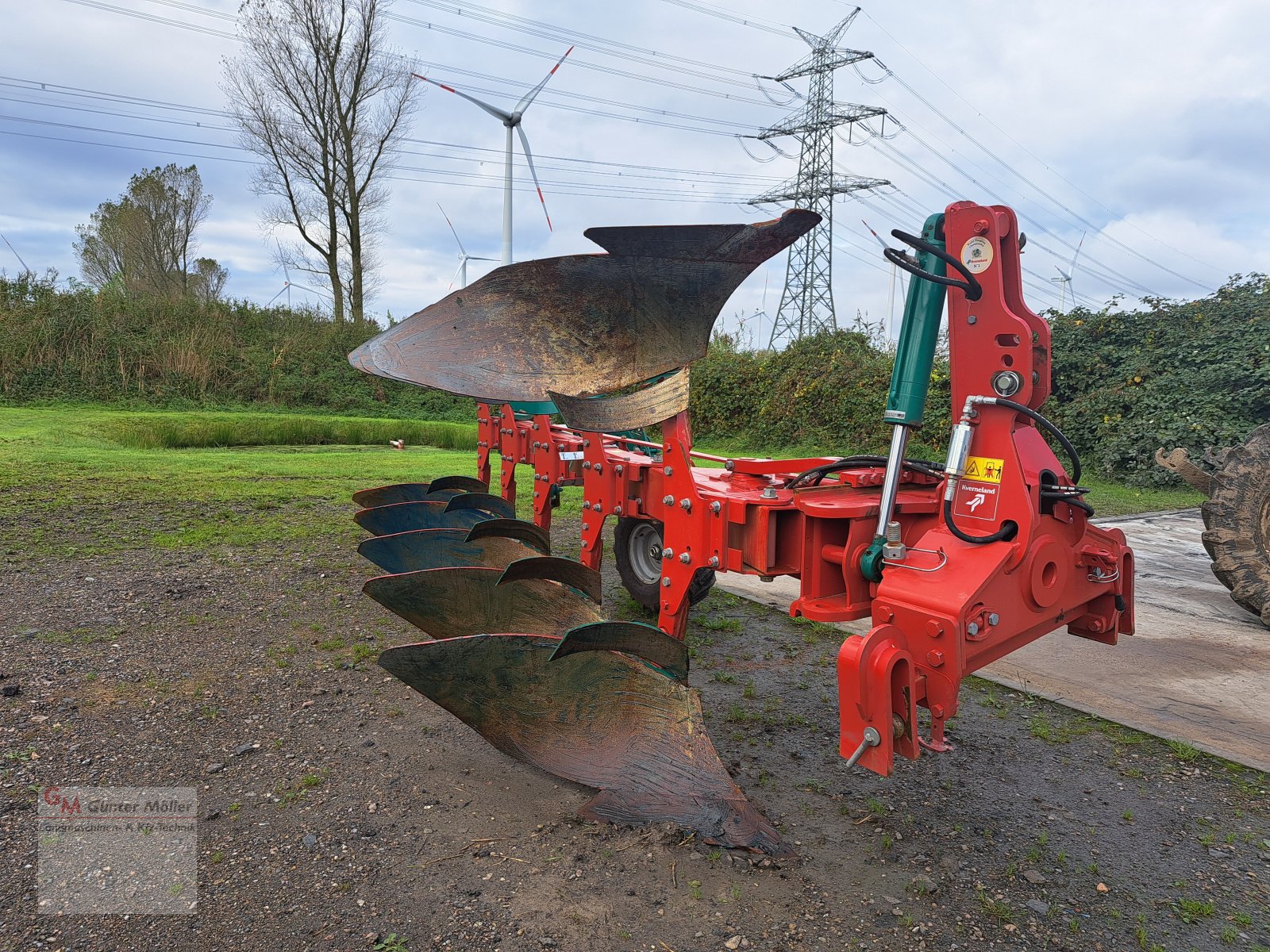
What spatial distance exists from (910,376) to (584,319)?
4.90 feet

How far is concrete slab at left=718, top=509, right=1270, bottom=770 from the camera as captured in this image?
12.2ft

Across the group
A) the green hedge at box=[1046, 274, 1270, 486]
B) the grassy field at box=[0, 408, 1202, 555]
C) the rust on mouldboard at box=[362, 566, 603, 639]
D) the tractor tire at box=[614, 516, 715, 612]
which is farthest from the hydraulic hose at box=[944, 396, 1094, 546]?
the green hedge at box=[1046, 274, 1270, 486]

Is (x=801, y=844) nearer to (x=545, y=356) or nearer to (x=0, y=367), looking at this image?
(x=545, y=356)

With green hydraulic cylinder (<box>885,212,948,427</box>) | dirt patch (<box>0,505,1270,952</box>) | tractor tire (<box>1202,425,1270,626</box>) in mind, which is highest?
green hydraulic cylinder (<box>885,212,948,427</box>)

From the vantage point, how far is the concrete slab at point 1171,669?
3711 millimetres

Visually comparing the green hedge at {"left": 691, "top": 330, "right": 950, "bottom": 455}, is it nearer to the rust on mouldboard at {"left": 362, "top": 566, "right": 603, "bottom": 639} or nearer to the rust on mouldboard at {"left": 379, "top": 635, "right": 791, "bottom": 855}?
the rust on mouldboard at {"left": 362, "top": 566, "right": 603, "bottom": 639}

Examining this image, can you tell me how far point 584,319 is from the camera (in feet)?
12.1

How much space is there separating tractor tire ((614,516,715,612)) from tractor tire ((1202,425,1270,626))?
3184 mm

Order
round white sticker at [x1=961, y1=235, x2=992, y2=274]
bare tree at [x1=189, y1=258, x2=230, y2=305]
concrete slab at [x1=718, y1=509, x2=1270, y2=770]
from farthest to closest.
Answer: bare tree at [x1=189, y1=258, x2=230, y2=305], concrete slab at [x1=718, y1=509, x2=1270, y2=770], round white sticker at [x1=961, y1=235, x2=992, y2=274]

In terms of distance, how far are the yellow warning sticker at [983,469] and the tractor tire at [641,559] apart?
2565 millimetres

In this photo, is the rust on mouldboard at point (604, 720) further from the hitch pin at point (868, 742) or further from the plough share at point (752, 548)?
the hitch pin at point (868, 742)

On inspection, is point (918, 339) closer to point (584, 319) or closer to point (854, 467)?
point (854, 467)

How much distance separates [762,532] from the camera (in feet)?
9.66

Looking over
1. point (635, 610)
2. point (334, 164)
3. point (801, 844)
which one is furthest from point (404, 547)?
point (334, 164)
